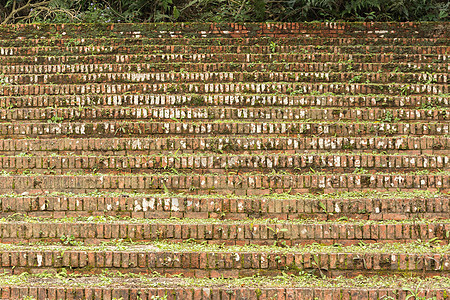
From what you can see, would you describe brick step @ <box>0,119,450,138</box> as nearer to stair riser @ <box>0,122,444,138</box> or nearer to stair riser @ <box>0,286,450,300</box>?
stair riser @ <box>0,122,444,138</box>

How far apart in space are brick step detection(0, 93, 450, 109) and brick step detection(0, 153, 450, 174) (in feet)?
3.72

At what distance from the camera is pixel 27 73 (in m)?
6.38

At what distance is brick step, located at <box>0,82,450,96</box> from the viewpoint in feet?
18.2

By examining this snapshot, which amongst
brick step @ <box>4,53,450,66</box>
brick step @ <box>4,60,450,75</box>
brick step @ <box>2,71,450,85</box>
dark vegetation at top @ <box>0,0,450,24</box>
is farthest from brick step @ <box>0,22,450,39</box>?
brick step @ <box>2,71,450,85</box>

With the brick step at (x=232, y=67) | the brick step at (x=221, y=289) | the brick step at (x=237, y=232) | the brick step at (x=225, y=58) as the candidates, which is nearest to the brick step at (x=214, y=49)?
the brick step at (x=225, y=58)

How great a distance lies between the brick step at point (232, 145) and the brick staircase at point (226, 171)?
1cm

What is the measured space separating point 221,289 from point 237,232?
2.24 ft

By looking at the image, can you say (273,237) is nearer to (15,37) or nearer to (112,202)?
(112,202)

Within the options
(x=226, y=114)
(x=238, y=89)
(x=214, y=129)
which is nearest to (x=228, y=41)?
(x=238, y=89)

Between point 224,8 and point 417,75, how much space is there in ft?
16.2

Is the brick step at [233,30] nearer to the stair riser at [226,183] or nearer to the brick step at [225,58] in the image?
the brick step at [225,58]

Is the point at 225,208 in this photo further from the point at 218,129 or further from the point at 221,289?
the point at 218,129

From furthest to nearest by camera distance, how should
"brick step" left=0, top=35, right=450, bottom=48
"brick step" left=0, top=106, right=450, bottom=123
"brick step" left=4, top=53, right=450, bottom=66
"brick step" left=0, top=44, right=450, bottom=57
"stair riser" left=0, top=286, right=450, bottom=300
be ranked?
"brick step" left=0, top=35, right=450, bottom=48 < "brick step" left=0, top=44, right=450, bottom=57 < "brick step" left=4, top=53, right=450, bottom=66 < "brick step" left=0, top=106, right=450, bottom=123 < "stair riser" left=0, top=286, right=450, bottom=300

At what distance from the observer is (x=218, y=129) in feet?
15.9
